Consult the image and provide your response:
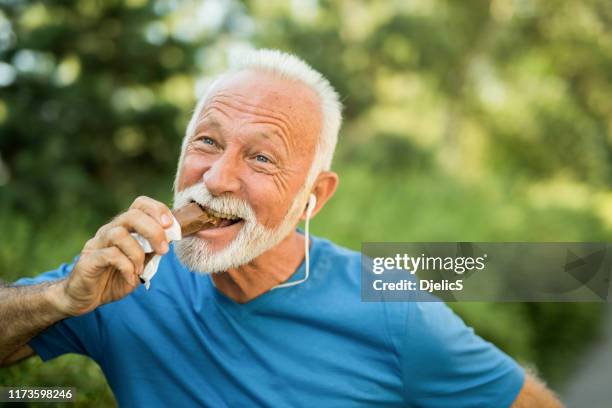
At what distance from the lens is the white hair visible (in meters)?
2.31

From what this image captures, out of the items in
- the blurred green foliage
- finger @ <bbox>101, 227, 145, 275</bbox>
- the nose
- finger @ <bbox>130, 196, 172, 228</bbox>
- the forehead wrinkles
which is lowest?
finger @ <bbox>101, 227, 145, 275</bbox>

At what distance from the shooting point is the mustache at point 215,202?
2.06m

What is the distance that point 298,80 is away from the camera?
7.63ft

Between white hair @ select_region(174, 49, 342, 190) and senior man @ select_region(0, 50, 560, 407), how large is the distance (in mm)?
10

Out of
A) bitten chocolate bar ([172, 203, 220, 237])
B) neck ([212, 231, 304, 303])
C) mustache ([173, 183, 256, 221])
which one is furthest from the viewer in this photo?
neck ([212, 231, 304, 303])

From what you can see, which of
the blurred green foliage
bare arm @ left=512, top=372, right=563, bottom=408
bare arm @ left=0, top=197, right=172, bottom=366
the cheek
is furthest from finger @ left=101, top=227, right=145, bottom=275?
bare arm @ left=512, top=372, right=563, bottom=408

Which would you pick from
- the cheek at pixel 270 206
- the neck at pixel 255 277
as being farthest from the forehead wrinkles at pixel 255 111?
the neck at pixel 255 277

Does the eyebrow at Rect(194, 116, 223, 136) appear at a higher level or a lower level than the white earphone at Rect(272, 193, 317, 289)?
higher

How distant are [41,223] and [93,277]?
5.55 m

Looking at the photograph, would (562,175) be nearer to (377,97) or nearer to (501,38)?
(501,38)

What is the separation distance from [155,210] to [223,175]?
371 mm

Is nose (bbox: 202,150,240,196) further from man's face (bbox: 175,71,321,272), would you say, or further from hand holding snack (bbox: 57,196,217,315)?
hand holding snack (bbox: 57,196,217,315)

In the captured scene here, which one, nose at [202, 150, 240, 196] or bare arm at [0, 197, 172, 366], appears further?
nose at [202, 150, 240, 196]

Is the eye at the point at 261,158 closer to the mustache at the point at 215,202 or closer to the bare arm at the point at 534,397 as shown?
the mustache at the point at 215,202
